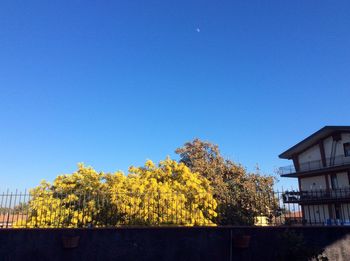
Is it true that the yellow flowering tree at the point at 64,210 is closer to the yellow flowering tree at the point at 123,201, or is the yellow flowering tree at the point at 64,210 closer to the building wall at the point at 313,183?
the yellow flowering tree at the point at 123,201

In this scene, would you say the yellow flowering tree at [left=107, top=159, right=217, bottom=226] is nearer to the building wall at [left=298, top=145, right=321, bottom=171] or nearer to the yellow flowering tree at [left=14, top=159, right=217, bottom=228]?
the yellow flowering tree at [left=14, top=159, right=217, bottom=228]

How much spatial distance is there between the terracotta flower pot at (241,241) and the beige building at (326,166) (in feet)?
86.9

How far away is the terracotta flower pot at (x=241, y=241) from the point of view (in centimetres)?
984

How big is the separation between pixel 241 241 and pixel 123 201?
4876 mm

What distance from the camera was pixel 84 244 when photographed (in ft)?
29.8

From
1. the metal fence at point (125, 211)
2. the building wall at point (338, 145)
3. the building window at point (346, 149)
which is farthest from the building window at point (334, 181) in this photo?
the metal fence at point (125, 211)

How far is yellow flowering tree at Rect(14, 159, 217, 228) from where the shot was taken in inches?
418

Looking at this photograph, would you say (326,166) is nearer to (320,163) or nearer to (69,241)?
(320,163)

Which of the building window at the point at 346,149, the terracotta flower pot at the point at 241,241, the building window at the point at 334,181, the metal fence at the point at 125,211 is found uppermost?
the building window at the point at 346,149

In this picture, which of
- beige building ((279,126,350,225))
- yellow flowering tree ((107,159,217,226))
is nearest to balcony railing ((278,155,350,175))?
beige building ((279,126,350,225))

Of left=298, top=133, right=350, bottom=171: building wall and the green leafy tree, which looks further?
left=298, top=133, right=350, bottom=171: building wall

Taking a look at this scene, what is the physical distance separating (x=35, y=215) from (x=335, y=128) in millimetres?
34619

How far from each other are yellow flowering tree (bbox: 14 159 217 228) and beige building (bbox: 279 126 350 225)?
70.8ft

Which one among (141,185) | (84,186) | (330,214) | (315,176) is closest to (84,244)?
(141,185)
